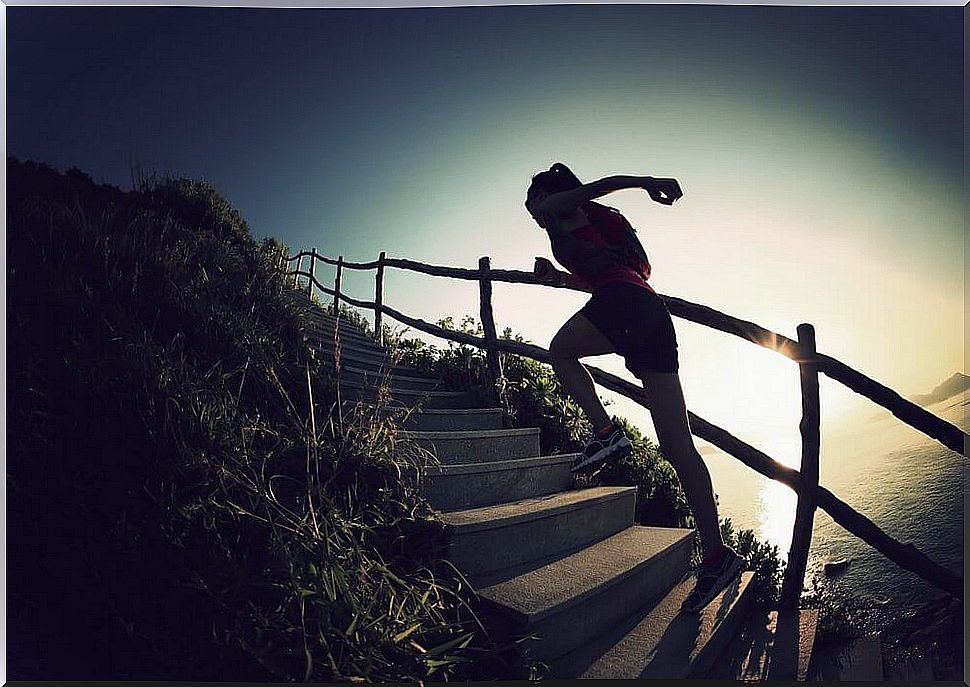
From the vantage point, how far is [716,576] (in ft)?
7.98

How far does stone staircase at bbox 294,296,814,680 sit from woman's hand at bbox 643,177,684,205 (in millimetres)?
1117

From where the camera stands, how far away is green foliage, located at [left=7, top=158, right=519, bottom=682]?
2.07 meters

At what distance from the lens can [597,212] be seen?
2.62 meters

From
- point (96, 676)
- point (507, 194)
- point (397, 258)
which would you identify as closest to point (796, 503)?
point (507, 194)

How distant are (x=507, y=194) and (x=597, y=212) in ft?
2.16

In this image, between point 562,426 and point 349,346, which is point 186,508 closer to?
point 349,346

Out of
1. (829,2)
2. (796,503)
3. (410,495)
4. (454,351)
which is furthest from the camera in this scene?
(454,351)

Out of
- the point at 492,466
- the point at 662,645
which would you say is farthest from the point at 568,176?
the point at 662,645

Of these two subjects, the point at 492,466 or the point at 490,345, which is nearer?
the point at 492,466

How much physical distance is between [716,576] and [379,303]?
1.99 m

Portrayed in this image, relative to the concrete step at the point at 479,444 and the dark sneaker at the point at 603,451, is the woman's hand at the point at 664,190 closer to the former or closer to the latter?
the dark sneaker at the point at 603,451

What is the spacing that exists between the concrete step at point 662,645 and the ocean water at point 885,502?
498 mm

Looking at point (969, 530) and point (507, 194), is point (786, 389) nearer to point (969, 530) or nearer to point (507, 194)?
point (969, 530)

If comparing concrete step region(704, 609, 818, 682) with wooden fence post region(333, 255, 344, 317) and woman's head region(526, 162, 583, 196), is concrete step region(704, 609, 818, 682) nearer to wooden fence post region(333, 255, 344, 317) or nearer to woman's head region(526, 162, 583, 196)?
woman's head region(526, 162, 583, 196)
